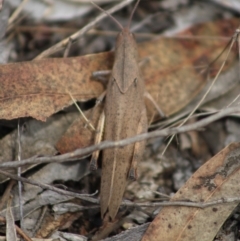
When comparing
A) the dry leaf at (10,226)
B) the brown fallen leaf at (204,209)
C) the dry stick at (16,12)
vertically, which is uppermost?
the dry stick at (16,12)

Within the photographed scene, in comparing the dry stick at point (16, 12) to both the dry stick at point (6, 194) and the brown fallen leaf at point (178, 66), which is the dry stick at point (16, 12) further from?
the dry stick at point (6, 194)

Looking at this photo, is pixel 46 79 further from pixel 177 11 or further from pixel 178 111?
pixel 177 11

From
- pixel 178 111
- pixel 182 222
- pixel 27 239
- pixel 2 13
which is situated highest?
pixel 2 13

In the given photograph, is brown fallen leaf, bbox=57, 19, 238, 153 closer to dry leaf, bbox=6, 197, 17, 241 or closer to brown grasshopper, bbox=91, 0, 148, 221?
brown grasshopper, bbox=91, 0, 148, 221

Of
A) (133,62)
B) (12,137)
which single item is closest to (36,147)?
(12,137)

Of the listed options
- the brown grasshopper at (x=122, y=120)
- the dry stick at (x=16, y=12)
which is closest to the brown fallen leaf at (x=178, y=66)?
the brown grasshopper at (x=122, y=120)

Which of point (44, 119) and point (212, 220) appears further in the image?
point (44, 119)

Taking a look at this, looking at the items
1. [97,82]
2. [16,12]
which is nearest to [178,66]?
[97,82]
